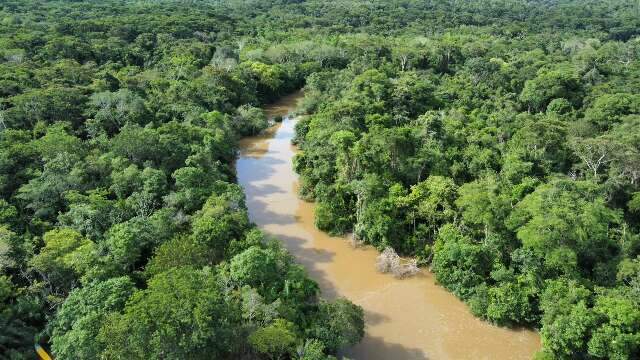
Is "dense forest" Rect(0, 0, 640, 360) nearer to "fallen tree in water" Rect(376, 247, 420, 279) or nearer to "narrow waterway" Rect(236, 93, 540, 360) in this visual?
"fallen tree in water" Rect(376, 247, 420, 279)

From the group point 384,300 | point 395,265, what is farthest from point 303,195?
point 384,300

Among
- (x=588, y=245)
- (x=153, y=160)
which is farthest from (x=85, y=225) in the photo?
(x=588, y=245)

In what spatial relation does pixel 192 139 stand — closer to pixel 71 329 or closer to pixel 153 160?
pixel 153 160

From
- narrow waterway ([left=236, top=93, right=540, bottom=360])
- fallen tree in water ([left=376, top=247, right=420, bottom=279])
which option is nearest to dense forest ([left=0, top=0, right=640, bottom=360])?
fallen tree in water ([left=376, top=247, right=420, bottom=279])

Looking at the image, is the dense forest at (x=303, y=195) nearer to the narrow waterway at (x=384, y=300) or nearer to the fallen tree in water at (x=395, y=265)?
the fallen tree in water at (x=395, y=265)

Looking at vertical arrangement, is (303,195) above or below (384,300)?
above

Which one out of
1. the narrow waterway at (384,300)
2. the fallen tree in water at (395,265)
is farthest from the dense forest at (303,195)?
the narrow waterway at (384,300)

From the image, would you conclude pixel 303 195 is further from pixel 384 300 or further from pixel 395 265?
pixel 384 300
